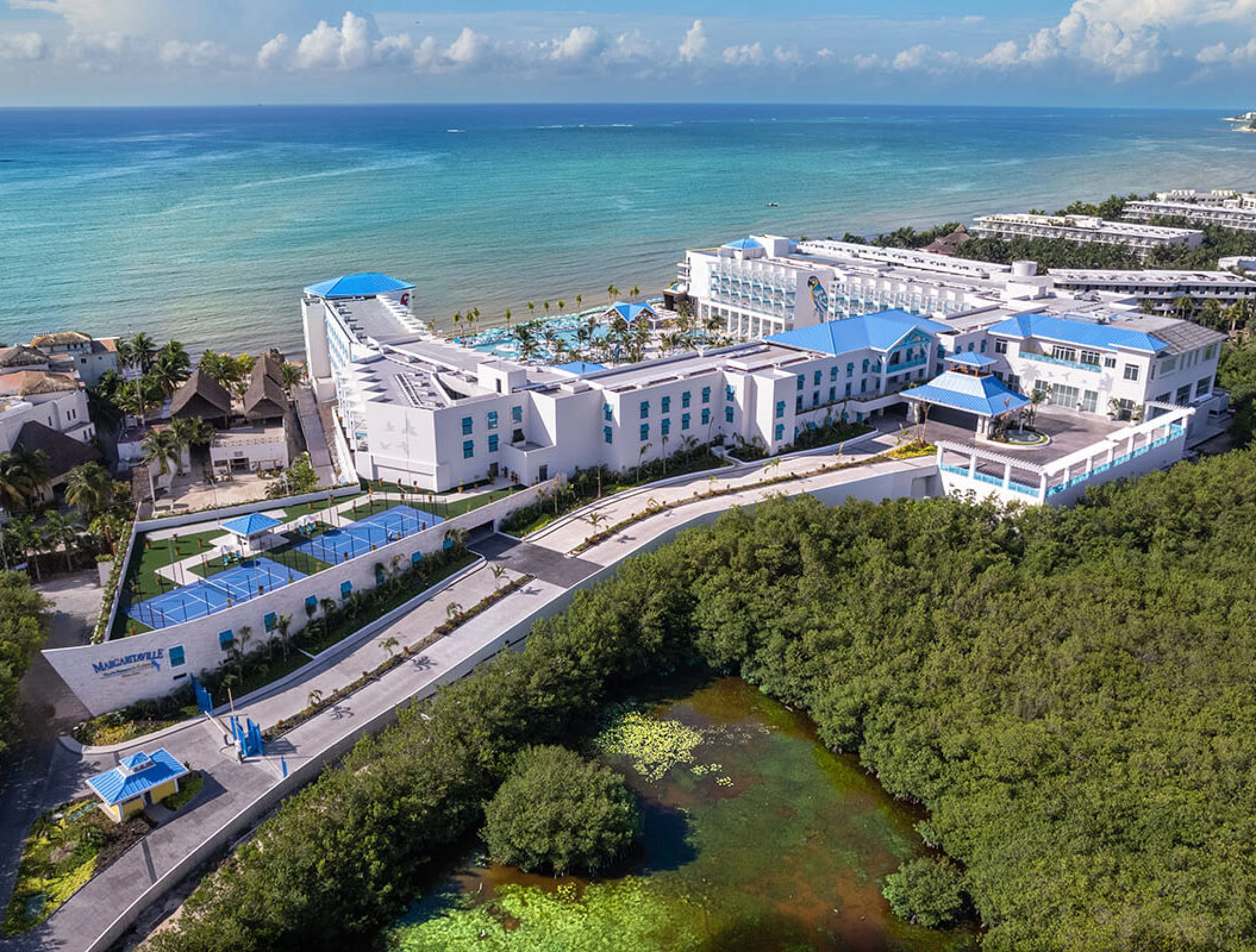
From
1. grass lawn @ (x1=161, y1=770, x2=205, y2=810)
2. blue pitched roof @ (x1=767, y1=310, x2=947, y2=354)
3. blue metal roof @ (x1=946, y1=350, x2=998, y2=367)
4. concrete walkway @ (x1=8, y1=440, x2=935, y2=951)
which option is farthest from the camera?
blue pitched roof @ (x1=767, y1=310, x2=947, y2=354)

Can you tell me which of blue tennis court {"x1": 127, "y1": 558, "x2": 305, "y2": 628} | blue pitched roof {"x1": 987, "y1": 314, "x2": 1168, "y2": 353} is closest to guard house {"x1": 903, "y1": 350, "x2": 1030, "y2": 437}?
blue pitched roof {"x1": 987, "y1": 314, "x2": 1168, "y2": 353}

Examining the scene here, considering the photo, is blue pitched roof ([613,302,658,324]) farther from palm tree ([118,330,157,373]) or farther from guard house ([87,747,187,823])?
guard house ([87,747,187,823])

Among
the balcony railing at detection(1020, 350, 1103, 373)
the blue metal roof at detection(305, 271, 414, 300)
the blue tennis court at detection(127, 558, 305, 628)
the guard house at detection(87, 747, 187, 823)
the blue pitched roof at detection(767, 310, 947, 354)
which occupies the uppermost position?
the blue metal roof at detection(305, 271, 414, 300)

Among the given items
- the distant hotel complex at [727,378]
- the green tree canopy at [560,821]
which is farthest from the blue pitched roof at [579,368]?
the green tree canopy at [560,821]

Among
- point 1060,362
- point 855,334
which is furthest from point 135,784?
point 1060,362

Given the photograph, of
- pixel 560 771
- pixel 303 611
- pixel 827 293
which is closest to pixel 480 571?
pixel 303 611

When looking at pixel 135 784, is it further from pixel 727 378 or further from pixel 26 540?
pixel 727 378

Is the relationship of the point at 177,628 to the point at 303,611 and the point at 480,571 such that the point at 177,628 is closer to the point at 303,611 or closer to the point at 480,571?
the point at 303,611
